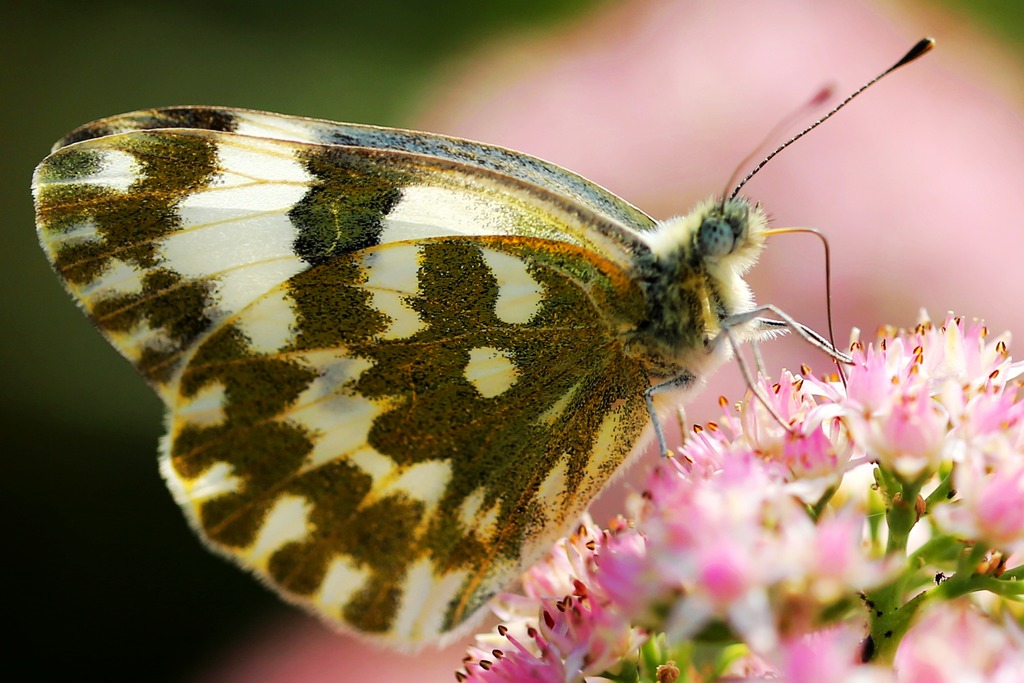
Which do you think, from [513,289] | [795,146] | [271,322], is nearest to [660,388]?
[513,289]

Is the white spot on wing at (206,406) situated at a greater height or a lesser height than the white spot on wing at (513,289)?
lesser

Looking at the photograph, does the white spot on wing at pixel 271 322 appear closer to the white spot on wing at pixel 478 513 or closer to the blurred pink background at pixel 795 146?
the white spot on wing at pixel 478 513

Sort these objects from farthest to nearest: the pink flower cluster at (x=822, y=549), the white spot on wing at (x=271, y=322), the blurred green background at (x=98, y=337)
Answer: the blurred green background at (x=98, y=337), the white spot on wing at (x=271, y=322), the pink flower cluster at (x=822, y=549)

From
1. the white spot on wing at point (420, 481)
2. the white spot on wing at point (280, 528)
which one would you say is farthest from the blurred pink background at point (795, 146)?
the white spot on wing at point (280, 528)

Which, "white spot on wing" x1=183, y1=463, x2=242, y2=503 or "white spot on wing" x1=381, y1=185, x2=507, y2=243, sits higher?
"white spot on wing" x1=381, y1=185, x2=507, y2=243

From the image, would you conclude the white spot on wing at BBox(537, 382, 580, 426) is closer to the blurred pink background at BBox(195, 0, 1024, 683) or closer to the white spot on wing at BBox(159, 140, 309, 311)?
the white spot on wing at BBox(159, 140, 309, 311)

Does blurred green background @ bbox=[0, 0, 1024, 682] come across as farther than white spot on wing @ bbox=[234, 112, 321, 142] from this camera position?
Yes

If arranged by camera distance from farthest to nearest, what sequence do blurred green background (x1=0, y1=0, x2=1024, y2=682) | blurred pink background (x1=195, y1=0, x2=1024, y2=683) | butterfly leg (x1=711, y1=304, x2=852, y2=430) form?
blurred green background (x1=0, y1=0, x2=1024, y2=682), blurred pink background (x1=195, y1=0, x2=1024, y2=683), butterfly leg (x1=711, y1=304, x2=852, y2=430)

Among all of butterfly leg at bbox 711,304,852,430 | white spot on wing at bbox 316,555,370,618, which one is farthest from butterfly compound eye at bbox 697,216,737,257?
white spot on wing at bbox 316,555,370,618
